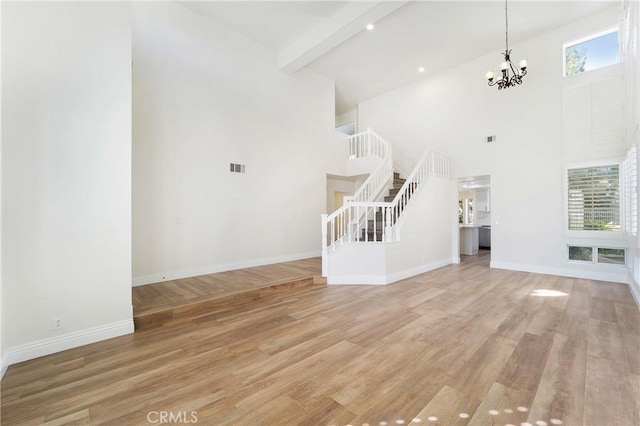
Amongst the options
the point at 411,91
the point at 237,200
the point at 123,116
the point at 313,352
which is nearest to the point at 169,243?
the point at 237,200

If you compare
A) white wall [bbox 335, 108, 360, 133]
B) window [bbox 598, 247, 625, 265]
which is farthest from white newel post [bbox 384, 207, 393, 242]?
white wall [bbox 335, 108, 360, 133]

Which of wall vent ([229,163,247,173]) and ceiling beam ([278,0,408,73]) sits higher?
ceiling beam ([278,0,408,73])

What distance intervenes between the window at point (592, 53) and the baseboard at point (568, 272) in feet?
13.3

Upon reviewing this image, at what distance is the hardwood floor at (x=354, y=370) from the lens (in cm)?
177

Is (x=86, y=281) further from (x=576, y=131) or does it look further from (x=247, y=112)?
(x=576, y=131)

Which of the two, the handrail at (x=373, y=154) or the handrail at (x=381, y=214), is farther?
the handrail at (x=373, y=154)

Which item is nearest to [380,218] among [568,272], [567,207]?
[567,207]

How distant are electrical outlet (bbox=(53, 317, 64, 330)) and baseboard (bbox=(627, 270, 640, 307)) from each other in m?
7.27

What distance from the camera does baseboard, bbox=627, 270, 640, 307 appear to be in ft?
12.9

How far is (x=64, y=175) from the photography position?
105 inches

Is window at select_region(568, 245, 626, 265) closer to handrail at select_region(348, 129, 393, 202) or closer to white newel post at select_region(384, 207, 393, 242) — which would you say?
white newel post at select_region(384, 207, 393, 242)

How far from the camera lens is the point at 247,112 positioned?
5887 mm
